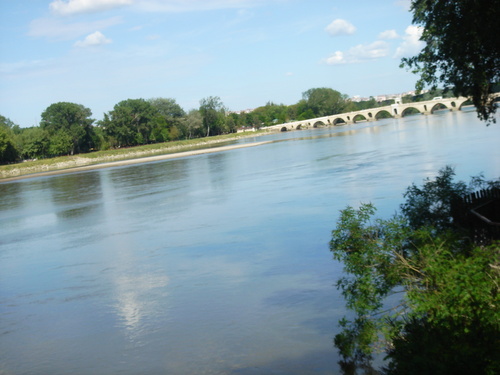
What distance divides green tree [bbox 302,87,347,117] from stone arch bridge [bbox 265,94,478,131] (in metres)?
13.1

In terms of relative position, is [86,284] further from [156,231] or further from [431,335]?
[431,335]

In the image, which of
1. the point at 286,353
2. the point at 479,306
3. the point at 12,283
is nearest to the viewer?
the point at 479,306

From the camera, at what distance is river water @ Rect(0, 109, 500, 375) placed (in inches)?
390

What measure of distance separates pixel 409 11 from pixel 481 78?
14.5ft

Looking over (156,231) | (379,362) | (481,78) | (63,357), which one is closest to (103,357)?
(63,357)

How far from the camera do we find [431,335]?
A: 5484 millimetres

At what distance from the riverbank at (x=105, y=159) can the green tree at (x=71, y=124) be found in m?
11.3

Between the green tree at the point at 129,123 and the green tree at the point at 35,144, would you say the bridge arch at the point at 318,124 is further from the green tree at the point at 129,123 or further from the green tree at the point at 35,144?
the green tree at the point at 35,144

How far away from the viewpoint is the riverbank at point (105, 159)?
292 feet

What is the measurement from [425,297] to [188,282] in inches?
317

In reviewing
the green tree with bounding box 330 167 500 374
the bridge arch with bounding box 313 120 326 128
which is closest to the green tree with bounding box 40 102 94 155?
the bridge arch with bounding box 313 120 326 128

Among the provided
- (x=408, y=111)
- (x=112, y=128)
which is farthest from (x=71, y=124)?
(x=408, y=111)

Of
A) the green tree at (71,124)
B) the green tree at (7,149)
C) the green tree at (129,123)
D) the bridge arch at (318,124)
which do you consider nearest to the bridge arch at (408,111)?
the bridge arch at (318,124)

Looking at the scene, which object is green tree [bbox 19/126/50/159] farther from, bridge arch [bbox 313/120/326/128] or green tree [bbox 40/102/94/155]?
bridge arch [bbox 313/120/326/128]
